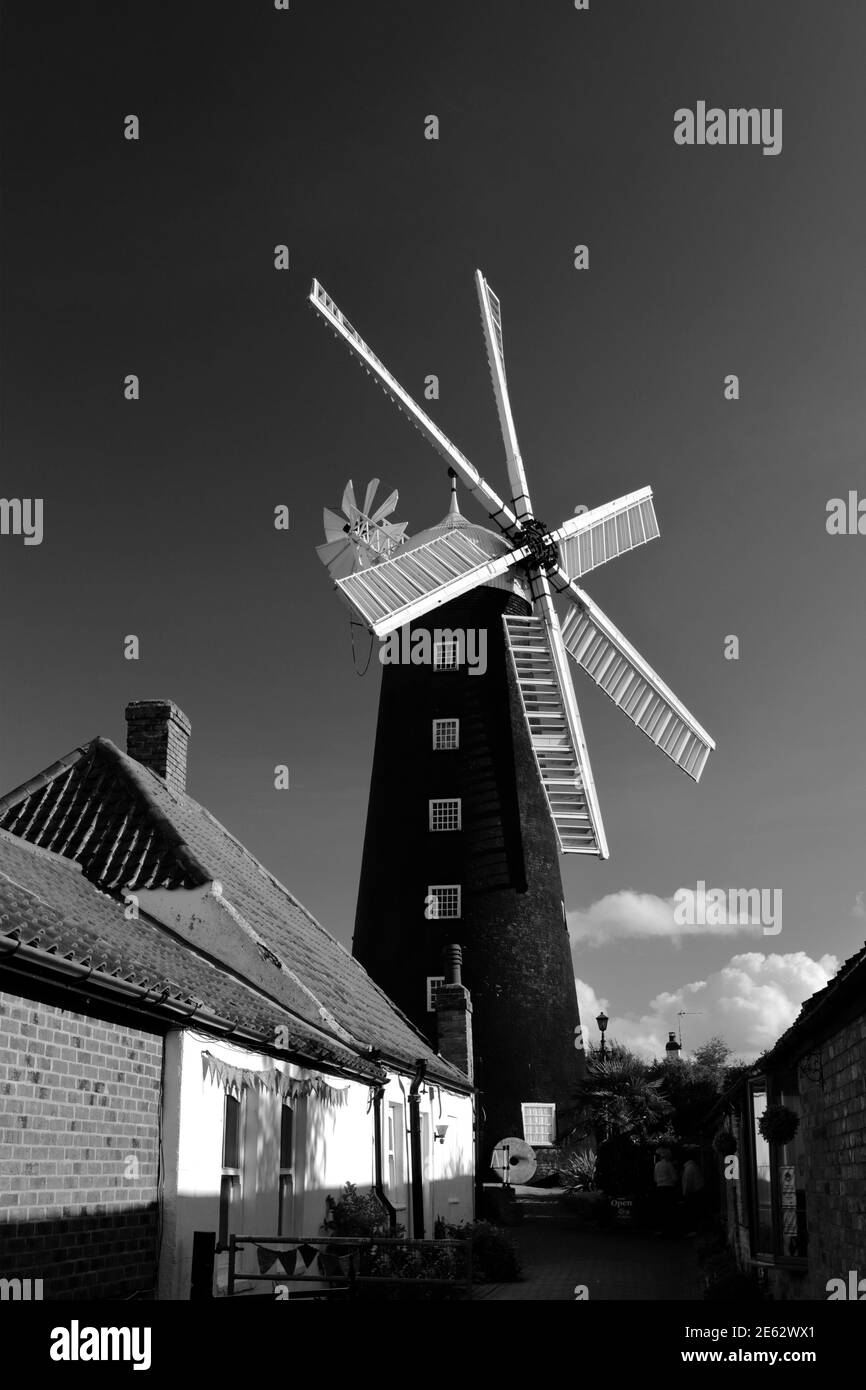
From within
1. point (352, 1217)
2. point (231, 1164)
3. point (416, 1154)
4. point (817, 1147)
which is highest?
point (817, 1147)

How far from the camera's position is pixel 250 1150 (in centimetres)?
1170

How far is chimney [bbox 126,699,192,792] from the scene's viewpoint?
61.2ft

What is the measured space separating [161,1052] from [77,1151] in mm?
1632

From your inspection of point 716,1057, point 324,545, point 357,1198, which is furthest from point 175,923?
point 716,1057

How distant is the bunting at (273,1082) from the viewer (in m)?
10.7

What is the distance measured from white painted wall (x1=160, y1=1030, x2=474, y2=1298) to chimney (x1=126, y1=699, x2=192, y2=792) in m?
5.70

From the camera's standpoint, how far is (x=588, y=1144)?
29000 mm

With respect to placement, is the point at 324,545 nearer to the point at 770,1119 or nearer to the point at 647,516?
the point at 647,516

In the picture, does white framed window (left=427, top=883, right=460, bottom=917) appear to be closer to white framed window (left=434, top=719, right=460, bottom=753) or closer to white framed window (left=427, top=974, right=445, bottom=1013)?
white framed window (left=427, top=974, right=445, bottom=1013)

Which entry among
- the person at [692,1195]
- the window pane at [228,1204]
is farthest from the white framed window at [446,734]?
the window pane at [228,1204]

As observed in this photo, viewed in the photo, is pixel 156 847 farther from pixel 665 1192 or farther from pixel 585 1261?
pixel 665 1192

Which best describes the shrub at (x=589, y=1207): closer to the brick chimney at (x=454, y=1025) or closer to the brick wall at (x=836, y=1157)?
the brick chimney at (x=454, y=1025)

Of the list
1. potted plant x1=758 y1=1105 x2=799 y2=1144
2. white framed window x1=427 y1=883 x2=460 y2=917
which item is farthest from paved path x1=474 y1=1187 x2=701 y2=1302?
white framed window x1=427 y1=883 x2=460 y2=917

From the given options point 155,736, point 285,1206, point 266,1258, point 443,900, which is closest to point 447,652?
point 443,900
